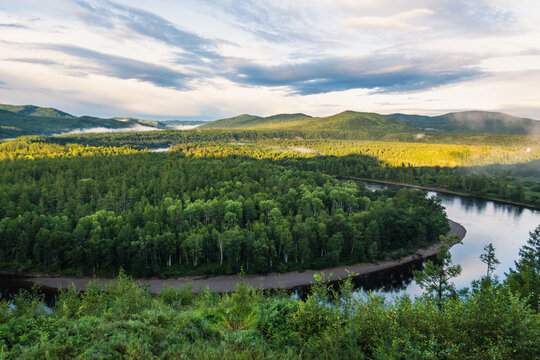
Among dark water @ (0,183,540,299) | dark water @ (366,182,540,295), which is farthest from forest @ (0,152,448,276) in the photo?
dark water @ (366,182,540,295)

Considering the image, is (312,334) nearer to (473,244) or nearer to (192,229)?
(192,229)

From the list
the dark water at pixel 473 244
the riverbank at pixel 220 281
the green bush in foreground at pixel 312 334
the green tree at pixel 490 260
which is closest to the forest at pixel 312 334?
the green bush in foreground at pixel 312 334

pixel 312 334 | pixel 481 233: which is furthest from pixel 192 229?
pixel 481 233

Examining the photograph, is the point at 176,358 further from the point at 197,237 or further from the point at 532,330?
the point at 197,237

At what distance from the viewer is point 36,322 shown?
39.8ft

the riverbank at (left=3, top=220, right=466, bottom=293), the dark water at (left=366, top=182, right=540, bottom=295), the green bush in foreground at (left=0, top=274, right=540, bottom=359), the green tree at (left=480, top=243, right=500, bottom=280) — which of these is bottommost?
the dark water at (left=366, top=182, right=540, bottom=295)

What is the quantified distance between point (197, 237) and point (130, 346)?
109 ft

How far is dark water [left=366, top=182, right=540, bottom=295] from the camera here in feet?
149

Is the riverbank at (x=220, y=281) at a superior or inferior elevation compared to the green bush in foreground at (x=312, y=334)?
inferior

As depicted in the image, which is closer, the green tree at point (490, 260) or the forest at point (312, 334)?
the forest at point (312, 334)

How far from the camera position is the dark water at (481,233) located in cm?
4550

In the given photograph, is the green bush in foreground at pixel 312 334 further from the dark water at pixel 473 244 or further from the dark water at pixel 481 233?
the dark water at pixel 481 233

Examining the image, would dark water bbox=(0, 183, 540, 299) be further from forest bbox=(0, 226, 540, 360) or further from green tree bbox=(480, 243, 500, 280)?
forest bbox=(0, 226, 540, 360)

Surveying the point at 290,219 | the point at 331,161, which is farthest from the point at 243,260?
the point at 331,161
